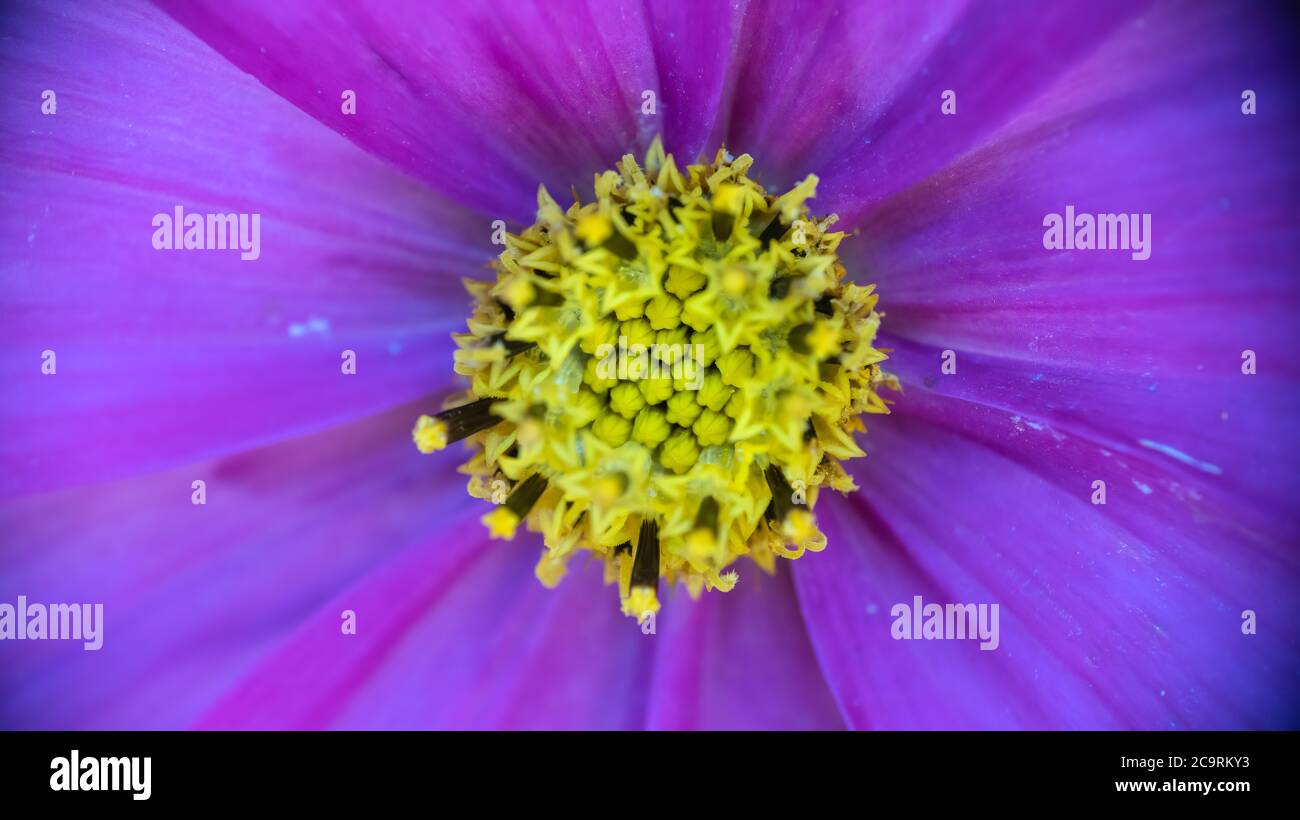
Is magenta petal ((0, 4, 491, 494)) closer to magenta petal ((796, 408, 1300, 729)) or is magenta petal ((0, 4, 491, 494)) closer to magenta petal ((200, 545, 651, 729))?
magenta petal ((200, 545, 651, 729))

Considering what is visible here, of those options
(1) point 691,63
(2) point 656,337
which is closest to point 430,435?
(2) point 656,337

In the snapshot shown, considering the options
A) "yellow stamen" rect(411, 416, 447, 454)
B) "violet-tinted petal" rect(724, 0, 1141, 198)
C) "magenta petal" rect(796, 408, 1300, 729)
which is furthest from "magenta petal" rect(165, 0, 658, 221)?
"magenta petal" rect(796, 408, 1300, 729)

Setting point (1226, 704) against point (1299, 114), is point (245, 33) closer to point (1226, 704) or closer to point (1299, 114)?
point (1299, 114)

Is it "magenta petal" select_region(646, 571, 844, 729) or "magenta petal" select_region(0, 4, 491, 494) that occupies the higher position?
"magenta petal" select_region(0, 4, 491, 494)

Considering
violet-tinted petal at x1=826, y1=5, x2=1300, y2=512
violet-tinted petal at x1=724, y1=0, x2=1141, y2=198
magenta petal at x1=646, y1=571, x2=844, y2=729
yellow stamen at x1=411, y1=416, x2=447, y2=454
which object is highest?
violet-tinted petal at x1=724, y1=0, x2=1141, y2=198

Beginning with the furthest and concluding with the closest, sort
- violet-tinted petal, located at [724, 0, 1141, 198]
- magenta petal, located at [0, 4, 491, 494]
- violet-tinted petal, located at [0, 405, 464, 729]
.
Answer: violet-tinted petal, located at [0, 405, 464, 729] → magenta petal, located at [0, 4, 491, 494] → violet-tinted petal, located at [724, 0, 1141, 198]

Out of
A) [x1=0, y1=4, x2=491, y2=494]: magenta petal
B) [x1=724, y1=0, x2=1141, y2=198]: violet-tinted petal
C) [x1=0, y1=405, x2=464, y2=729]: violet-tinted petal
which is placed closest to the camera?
[x1=724, y1=0, x2=1141, y2=198]: violet-tinted petal

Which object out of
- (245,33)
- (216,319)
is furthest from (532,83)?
(216,319)

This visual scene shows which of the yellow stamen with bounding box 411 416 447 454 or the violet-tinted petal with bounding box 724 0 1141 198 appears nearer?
the violet-tinted petal with bounding box 724 0 1141 198
